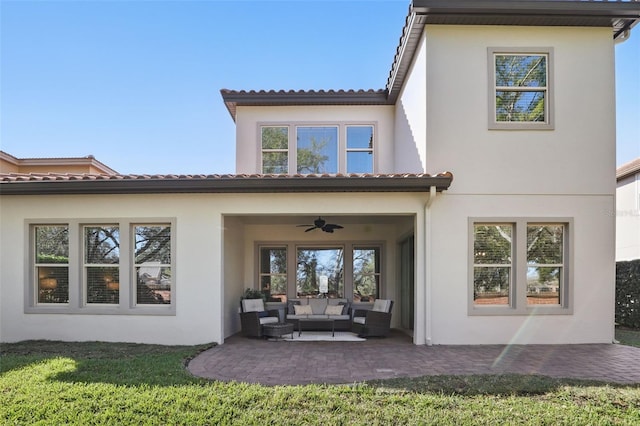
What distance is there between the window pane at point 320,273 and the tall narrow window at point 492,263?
4784mm

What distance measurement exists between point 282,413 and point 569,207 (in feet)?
24.7

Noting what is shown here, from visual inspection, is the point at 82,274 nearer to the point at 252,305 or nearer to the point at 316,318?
the point at 252,305

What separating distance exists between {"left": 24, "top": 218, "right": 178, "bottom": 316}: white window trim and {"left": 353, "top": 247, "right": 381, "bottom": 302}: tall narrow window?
5740 millimetres

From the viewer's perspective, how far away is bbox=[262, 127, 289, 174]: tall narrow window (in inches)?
493

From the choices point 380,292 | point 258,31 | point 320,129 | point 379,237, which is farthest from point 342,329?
point 258,31

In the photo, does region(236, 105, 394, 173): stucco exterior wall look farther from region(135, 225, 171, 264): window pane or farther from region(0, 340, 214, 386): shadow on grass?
region(0, 340, 214, 386): shadow on grass

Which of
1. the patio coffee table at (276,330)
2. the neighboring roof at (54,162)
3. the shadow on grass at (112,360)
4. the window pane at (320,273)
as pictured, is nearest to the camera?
the shadow on grass at (112,360)

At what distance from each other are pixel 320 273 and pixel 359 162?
3.69 metres

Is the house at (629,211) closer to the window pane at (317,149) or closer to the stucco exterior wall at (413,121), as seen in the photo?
the stucco exterior wall at (413,121)

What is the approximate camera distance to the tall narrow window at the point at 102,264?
905 cm

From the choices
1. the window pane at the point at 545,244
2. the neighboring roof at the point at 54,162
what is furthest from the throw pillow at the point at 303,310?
the neighboring roof at the point at 54,162

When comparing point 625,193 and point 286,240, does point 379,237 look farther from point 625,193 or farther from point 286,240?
point 625,193

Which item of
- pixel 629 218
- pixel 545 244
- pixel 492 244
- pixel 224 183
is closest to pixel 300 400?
pixel 224 183

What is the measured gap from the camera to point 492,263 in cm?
875
